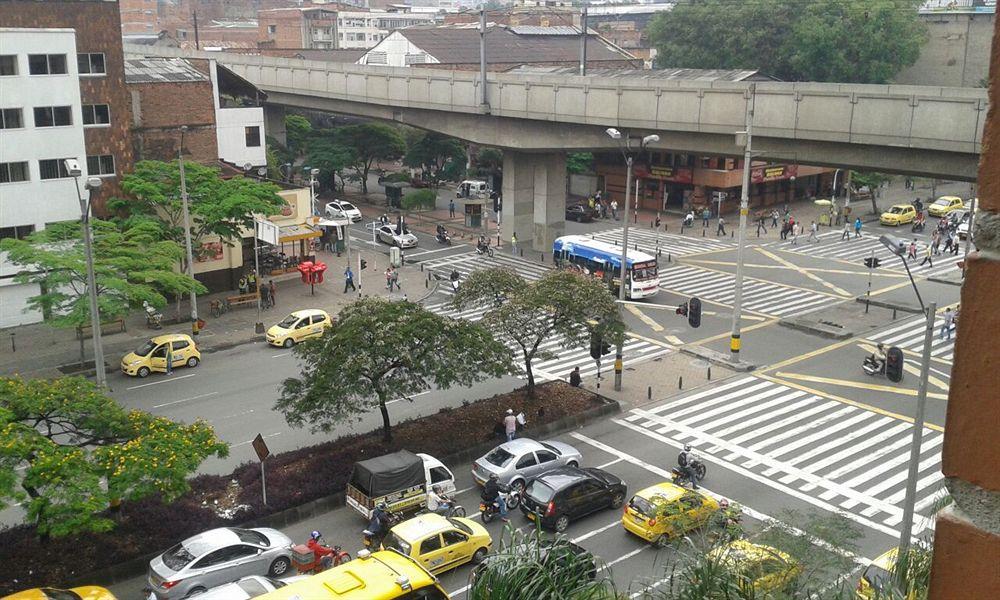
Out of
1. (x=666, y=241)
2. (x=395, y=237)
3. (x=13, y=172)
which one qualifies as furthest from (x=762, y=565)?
(x=666, y=241)

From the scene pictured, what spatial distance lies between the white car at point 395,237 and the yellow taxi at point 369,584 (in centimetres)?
4094

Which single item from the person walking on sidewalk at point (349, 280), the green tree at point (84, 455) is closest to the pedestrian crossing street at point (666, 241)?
the person walking on sidewalk at point (349, 280)

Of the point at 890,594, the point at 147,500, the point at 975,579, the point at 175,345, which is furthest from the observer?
the point at 175,345

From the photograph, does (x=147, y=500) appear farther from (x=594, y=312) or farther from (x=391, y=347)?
(x=594, y=312)

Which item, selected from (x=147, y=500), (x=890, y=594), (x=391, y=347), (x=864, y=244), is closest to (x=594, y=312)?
(x=391, y=347)

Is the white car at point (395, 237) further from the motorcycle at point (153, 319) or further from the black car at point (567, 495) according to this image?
the black car at point (567, 495)

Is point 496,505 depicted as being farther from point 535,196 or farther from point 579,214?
point 579,214

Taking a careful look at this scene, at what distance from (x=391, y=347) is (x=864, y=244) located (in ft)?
151

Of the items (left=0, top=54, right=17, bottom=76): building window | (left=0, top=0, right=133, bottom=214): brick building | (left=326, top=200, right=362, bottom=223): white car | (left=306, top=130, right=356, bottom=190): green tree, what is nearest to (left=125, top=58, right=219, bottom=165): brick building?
(left=0, top=0, right=133, bottom=214): brick building

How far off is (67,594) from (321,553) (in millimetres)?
5351

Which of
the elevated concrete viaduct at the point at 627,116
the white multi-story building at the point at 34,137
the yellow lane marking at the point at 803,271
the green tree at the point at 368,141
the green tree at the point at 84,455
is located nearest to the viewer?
the green tree at the point at 84,455

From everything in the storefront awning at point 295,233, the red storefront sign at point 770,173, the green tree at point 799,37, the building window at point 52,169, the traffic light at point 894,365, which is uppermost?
the green tree at point 799,37

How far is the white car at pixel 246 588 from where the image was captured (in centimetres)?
1795

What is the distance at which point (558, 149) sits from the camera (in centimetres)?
5281
